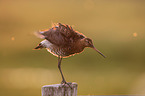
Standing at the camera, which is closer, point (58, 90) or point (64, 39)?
point (58, 90)

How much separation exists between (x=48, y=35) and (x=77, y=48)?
1.94 ft

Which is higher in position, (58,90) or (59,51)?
(59,51)

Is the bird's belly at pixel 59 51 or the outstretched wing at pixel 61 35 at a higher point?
the outstretched wing at pixel 61 35

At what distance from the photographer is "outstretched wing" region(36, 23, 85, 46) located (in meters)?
3.91

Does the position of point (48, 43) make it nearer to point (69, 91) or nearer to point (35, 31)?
point (35, 31)

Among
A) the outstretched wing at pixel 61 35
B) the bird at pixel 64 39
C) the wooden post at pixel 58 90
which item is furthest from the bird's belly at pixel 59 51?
the wooden post at pixel 58 90

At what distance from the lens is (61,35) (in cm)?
394

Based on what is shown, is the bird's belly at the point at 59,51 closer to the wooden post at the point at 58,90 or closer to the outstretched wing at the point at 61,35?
the outstretched wing at the point at 61,35

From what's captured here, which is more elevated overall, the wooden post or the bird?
the bird

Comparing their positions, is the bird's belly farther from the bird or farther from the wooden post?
the wooden post

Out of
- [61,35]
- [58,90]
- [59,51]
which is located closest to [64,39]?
[61,35]

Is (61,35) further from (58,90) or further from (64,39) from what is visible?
(58,90)

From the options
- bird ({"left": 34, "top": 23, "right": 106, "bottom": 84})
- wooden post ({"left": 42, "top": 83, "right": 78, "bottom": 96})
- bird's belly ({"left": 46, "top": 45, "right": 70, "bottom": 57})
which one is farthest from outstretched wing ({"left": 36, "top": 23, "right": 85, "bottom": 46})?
wooden post ({"left": 42, "top": 83, "right": 78, "bottom": 96})

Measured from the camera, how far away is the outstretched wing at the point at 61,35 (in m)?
3.91
